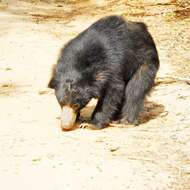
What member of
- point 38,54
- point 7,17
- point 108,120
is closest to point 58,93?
point 108,120

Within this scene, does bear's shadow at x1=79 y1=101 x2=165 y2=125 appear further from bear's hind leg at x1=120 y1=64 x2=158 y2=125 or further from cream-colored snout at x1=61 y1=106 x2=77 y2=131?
cream-colored snout at x1=61 y1=106 x2=77 y2=131

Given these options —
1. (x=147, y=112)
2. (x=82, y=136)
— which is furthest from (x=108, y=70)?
(x=147, y=112)

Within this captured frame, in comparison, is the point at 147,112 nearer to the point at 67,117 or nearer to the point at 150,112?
the point at 150,112

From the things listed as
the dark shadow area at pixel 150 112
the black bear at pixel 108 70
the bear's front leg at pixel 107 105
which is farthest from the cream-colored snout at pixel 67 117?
the dark shadow area at pixel 150 112

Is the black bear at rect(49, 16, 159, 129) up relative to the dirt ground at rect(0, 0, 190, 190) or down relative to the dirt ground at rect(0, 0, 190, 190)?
up

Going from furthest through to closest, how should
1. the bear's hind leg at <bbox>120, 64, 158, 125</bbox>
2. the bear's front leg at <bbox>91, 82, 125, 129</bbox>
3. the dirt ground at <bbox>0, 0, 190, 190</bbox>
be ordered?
the bear's hind leg at <bbox>120, 64, 158, 125</bbox>, the bear's front leg at <bbox>91, 82, 125, 129</bbox>, the dirt ground at <bbox>0, 0, 190, 190</bbox>

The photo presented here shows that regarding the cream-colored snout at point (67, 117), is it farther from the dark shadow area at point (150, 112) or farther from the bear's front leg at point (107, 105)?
the dark shadow area at point (150, 112)

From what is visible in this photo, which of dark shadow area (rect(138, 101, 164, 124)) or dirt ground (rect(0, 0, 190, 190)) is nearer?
dirt ground (rect(0, 0, 190, 190))

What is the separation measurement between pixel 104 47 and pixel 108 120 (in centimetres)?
85

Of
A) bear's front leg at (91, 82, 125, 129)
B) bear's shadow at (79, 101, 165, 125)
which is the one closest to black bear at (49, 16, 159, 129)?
bear's front leg at (91, 82, 125, 129)

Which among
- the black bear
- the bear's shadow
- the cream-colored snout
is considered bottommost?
the bear's shadow

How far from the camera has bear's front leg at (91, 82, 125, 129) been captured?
22.4 ft

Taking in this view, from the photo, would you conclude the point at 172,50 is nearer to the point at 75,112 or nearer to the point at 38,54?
the point at 38,54

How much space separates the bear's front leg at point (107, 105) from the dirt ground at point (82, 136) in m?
0.13
